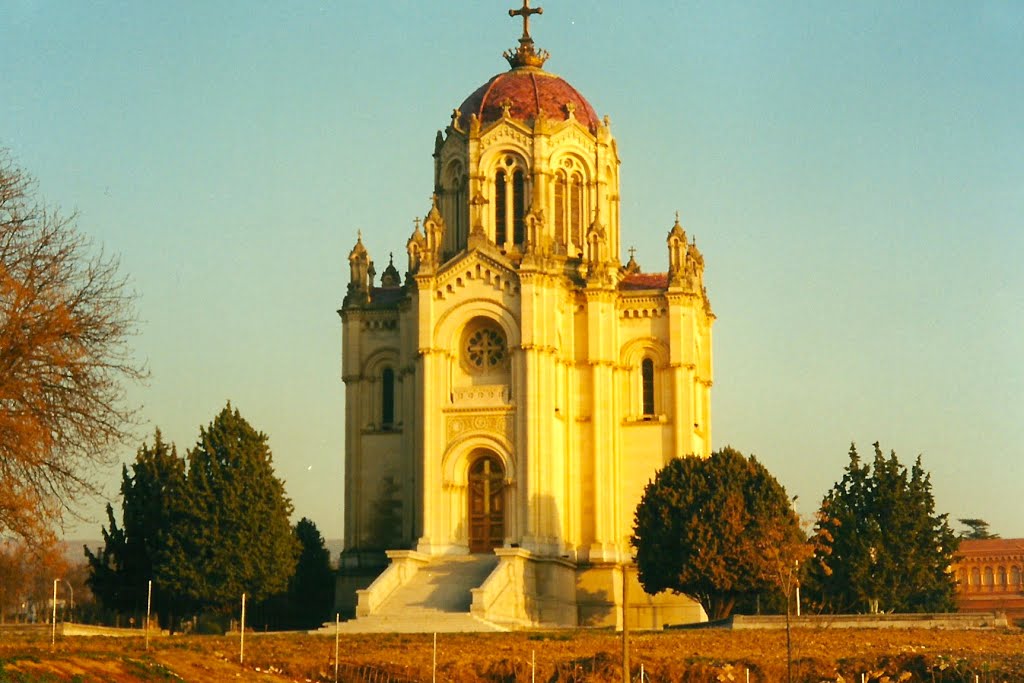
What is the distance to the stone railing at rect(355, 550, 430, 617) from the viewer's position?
192 feet

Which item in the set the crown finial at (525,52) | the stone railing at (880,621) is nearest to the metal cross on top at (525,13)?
the crown finial at (525,52)

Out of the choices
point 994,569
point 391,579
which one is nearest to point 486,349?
point 391,579

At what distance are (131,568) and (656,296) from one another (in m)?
21.2

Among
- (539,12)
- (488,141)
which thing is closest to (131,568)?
(488,141)

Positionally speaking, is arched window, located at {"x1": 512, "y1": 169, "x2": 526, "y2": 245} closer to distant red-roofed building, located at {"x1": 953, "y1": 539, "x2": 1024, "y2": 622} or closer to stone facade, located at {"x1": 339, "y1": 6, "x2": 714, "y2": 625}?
stone facade, located at {"x1": 339, "y1": 6, "x2": 714, "y2": 625}

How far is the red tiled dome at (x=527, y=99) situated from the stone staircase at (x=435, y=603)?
17909 mm

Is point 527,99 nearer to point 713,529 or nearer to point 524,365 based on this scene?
point 524,365

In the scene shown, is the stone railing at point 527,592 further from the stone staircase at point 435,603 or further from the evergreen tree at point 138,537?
the evergreen tree at point 138,537

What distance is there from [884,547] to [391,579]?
16432 millimetres

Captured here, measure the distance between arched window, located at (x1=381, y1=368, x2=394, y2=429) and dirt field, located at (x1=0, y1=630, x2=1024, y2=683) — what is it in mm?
18878

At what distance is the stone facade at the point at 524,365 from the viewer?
6369 centimetres

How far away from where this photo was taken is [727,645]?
48.6 metres

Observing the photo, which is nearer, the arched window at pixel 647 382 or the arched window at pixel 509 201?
the arched window at pixel 647 382

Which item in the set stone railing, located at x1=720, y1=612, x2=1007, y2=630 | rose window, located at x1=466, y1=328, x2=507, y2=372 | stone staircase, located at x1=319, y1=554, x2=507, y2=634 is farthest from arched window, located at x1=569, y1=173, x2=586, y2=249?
stone railing, located at x1=720, y1=612, x2=1007, y2=630
